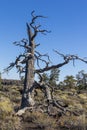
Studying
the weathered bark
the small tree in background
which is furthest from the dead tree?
the small tree in background

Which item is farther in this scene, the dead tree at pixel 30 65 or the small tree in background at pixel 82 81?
the small tree in background at pixel 82 81

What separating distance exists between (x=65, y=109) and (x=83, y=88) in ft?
129

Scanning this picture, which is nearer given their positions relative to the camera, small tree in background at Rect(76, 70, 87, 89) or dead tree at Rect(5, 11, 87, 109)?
dead tree at Rect(5, 11, 87, 109)

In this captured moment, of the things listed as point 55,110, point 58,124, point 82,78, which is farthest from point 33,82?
point 82,78

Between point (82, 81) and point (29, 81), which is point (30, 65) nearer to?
point (29, 81)

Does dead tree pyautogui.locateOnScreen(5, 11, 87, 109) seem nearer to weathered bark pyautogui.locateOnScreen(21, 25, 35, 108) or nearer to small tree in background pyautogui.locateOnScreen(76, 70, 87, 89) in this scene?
weathered bark pyautogui.locateOnScreen(21, 25, 35, 108)

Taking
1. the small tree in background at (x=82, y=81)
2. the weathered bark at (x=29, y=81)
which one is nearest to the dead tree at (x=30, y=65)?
the weathered bark at (x=29, y=81)

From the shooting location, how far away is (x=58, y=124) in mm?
18328

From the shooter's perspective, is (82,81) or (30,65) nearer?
(30,65)

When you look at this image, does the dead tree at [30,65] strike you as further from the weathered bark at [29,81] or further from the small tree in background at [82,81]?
the small tree in background at [82,81]

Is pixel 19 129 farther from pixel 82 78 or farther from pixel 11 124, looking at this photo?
pixel 82 78

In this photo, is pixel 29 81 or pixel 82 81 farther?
pixel 82 81

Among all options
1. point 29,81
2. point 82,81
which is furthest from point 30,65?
point 82,81

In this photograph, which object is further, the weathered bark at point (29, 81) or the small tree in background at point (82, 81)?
the small tree in background at point (82, 81)
